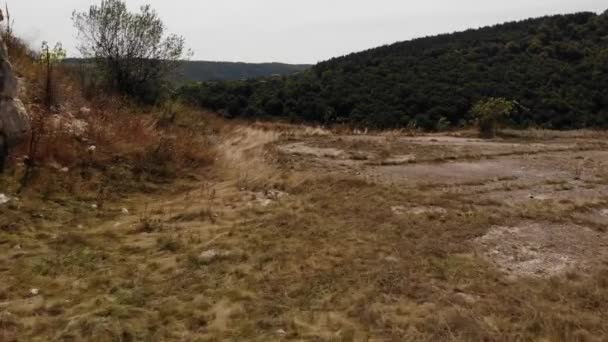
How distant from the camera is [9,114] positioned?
534 centimetres

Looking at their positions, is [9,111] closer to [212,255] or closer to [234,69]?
[212,255]

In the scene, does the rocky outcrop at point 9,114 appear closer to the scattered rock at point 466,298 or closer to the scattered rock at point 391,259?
the scattered rock at point 391,259

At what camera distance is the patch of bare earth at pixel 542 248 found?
4.06 metres

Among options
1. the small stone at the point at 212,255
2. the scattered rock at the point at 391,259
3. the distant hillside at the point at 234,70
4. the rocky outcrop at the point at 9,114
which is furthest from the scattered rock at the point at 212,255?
the distant hillside at the point at 234,70

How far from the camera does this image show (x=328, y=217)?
5.38 meters

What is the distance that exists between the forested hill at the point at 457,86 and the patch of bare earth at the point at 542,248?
64.2ft

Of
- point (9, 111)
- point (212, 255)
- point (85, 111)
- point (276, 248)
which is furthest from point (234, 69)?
point (212, 255)

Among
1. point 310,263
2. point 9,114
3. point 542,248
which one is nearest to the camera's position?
point 310,263

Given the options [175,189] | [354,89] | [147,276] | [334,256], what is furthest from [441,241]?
[354,89]

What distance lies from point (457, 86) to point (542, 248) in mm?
31591

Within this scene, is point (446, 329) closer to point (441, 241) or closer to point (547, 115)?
point (441, 241)

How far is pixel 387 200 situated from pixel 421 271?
2.34m

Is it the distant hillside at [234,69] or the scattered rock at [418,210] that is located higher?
the distant hillside at [234,69]

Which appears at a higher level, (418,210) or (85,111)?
(85,111)
